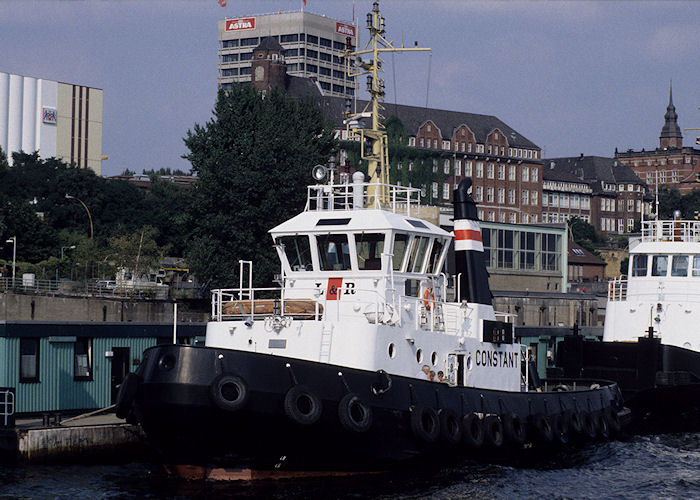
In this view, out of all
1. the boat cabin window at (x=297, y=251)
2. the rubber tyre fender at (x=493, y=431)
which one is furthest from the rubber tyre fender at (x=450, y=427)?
the boat cabin window at (x=297, y=251)

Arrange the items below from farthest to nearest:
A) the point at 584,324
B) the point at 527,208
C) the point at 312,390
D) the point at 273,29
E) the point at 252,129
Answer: the point at 273,29 < the point at 527,208 < the point at 584,324 < the point at 252,129 < the point at 312,390

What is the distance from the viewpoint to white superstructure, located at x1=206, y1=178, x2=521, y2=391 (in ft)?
69.2

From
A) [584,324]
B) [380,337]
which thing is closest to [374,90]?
[380,337]

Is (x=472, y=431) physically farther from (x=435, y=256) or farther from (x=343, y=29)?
(x=343, y=29)

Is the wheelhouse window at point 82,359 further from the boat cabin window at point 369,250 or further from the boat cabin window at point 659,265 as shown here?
the boat cabin window at point 659,265

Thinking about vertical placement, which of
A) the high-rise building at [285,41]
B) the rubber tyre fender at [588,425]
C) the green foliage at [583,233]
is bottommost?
the rubber tyre fender at [588,425]

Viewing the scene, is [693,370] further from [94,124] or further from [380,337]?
[94,124]

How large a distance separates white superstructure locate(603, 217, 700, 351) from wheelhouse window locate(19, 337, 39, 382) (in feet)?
60.1

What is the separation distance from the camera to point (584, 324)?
6319cm

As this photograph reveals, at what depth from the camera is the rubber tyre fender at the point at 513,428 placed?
76.9 feet

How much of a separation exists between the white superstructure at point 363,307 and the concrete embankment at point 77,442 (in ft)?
12.7

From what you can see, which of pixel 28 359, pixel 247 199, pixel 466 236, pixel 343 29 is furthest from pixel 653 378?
pixel 343 29

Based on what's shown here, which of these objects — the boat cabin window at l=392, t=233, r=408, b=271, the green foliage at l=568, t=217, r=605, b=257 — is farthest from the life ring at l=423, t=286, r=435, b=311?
the green foliage at l=568, t=217, r=605, b=257

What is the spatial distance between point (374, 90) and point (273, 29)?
150758mm
